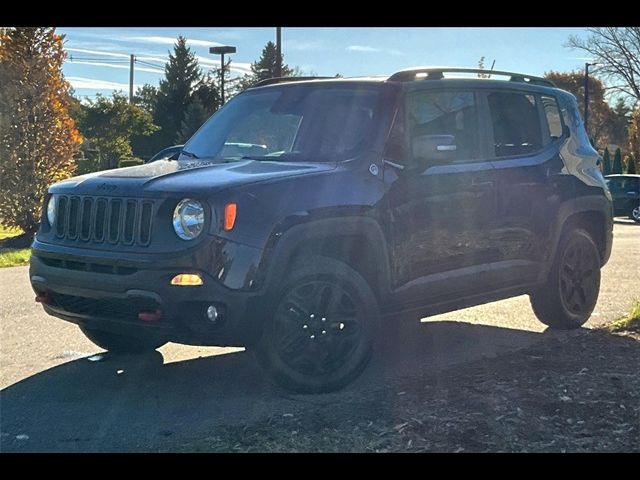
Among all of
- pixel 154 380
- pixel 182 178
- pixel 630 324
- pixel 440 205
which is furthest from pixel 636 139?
pixel 182 178

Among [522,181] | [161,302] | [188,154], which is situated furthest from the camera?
[522,181]

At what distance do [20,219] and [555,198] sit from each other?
12.1 m

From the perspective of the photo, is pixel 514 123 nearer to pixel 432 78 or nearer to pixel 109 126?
pixel 432 78

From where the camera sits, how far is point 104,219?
444cm

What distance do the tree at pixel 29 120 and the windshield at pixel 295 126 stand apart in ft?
34.0

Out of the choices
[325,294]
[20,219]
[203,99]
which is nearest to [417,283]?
[325,294]

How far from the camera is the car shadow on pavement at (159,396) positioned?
3.97 metres

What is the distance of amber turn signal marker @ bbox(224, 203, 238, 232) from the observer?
4129 mm

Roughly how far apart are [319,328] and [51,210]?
6.49 ft

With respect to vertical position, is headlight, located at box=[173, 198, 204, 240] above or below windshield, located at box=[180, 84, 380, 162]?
below

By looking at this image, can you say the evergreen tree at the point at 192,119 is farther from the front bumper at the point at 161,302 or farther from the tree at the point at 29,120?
the front bumper at the point at 161,302

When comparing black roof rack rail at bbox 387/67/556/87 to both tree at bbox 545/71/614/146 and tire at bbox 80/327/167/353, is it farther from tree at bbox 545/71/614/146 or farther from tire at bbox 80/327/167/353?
tree at bbox 545/71/614/146

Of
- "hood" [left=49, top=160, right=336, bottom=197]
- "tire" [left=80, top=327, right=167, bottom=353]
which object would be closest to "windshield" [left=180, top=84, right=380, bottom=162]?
"hood" [left=49, top=160, right=336, bottom=197]

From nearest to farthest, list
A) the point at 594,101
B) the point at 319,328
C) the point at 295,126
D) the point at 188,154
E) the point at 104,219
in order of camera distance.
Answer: the point at 104,219 → the point at 319,328 → the point at 295,126 → the point at 188,154 → the point at 594,101
